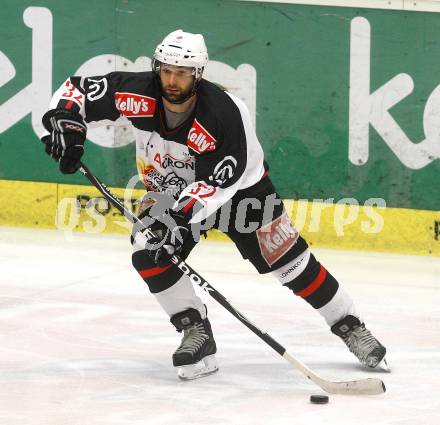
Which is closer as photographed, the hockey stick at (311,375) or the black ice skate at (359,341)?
the hockey stick at (311,375)

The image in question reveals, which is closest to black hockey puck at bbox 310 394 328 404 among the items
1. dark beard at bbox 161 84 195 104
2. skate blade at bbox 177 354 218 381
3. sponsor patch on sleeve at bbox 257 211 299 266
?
skate blade at bbox 177 354 218 381

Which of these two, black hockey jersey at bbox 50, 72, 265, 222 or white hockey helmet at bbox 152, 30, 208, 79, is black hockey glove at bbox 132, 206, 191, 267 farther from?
white hockey helmet at bbox 152, 30, 208, 79

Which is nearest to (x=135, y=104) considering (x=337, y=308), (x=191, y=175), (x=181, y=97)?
(x=181, y=97)

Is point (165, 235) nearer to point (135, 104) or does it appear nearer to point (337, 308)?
point (135, 104)

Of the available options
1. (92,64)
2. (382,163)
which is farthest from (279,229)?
(92,64)

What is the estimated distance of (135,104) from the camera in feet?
14.5

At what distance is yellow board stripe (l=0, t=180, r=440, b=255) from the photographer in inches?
277

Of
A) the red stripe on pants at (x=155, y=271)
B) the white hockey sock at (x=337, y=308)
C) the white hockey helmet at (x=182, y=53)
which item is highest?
the white hockey helmet at (x=182, y=53)

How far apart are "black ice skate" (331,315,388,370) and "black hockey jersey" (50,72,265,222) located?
61 centimetres

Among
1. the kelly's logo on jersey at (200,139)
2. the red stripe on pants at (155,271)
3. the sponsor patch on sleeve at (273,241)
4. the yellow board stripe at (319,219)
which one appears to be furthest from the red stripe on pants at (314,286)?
the yellow board stripe at (319,219)

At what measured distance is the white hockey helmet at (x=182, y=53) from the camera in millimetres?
4297

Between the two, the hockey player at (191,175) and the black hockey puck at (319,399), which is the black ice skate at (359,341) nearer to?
the hockey player at (191,175)

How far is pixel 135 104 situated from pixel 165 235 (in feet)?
1.45

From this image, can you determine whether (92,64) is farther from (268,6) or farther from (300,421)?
(300,421)
